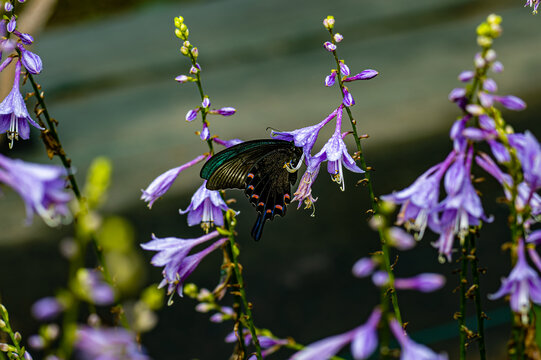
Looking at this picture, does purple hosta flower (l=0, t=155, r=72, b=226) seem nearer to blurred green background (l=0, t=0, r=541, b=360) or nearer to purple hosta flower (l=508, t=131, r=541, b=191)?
purple hosta flower (l=508, t=131, r=541, b=191)

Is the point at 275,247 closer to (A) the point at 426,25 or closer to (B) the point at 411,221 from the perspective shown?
(B) the point at 411,221

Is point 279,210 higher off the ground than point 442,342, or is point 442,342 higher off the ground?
point 279,210

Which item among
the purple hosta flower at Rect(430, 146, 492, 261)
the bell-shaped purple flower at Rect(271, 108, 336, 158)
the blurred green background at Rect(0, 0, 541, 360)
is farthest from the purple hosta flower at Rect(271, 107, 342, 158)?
the blurred green background at Rect(0, 0, 541, 360)

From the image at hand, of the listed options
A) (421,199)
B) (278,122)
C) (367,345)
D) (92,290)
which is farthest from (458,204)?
(278,122)

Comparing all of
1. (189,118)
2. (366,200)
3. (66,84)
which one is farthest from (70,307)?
(66,84)

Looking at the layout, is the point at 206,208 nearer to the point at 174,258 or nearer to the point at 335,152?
the point at 174,258
